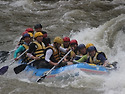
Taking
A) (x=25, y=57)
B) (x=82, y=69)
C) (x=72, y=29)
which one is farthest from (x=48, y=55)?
(x=72, y=29)

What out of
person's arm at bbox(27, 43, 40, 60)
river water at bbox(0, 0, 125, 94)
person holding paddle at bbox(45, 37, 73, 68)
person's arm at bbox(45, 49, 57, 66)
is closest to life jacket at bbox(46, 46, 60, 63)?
person holding paddle at bbox(45, 37, 73, 68)

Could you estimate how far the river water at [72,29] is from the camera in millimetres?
5711

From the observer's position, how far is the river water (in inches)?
225

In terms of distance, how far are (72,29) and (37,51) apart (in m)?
5.36

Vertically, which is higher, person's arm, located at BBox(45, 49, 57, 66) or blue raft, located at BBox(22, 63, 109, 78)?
person's arm, located at BBox(45, 49, 57, 66)

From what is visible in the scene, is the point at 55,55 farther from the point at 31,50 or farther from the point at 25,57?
the point at 25,57

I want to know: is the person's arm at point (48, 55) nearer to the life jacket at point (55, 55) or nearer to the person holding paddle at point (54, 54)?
the person holding paddle at point (54, 54)

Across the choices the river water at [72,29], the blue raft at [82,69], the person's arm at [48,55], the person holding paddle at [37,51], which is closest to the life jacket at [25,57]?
the person holding paddle at [37,51]

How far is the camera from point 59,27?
11969 millimetres

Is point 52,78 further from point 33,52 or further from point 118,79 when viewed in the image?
point 118,79

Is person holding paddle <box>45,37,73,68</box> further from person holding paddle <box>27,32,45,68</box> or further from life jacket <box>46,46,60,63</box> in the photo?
person holding paddle <box>27,32,45,68</box>

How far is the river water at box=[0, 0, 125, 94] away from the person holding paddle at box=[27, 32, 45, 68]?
1.93 ft

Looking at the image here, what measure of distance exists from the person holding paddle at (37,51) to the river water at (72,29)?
1.93 ft

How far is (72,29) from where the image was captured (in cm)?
1178
